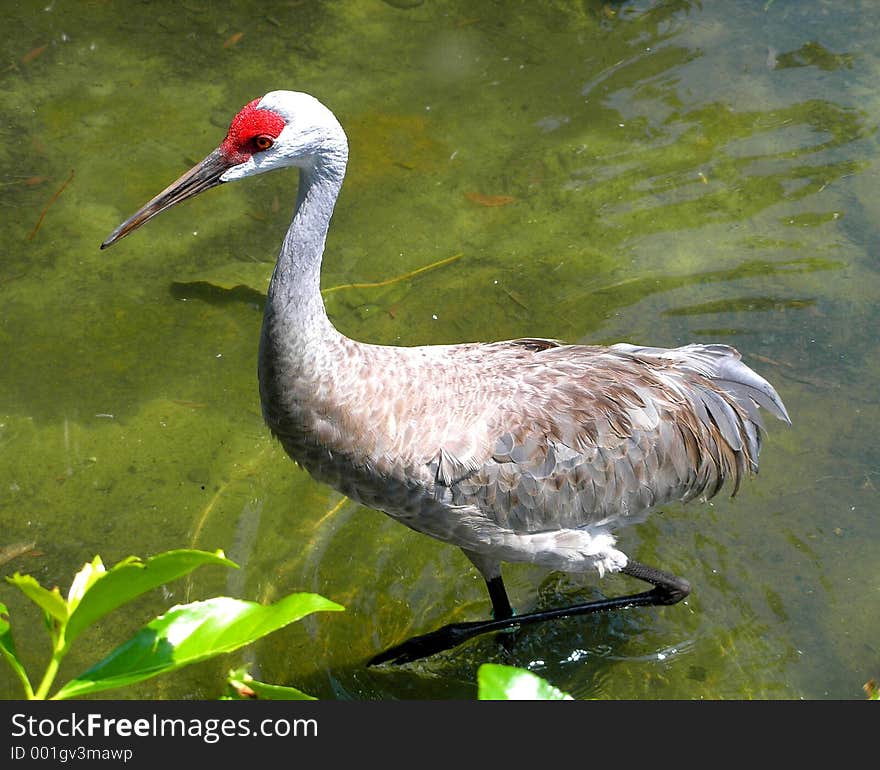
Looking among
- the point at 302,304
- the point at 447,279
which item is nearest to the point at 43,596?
the point at 302,304

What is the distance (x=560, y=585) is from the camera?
496 centimetres

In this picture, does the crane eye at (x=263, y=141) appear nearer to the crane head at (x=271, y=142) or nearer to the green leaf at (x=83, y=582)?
the crane head at (x=271, y=142)

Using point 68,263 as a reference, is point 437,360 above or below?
above

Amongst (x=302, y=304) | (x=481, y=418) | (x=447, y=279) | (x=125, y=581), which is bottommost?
(x=447, y=279)

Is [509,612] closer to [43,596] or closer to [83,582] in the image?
[83,582]

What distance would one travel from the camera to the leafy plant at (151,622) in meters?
2.15

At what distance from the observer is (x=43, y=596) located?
2.10m

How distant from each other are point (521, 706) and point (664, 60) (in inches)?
209

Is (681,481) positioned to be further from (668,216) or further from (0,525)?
(0,525)

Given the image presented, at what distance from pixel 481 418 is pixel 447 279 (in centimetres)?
210

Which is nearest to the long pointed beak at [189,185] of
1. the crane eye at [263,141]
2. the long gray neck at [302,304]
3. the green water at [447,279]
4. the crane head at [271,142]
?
the crane head at [271,142]

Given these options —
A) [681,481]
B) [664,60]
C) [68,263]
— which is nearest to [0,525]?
[68,263]

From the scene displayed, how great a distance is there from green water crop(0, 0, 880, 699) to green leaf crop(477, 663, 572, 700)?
2458 millimetres

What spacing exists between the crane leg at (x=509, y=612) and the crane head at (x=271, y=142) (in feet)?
6.03
